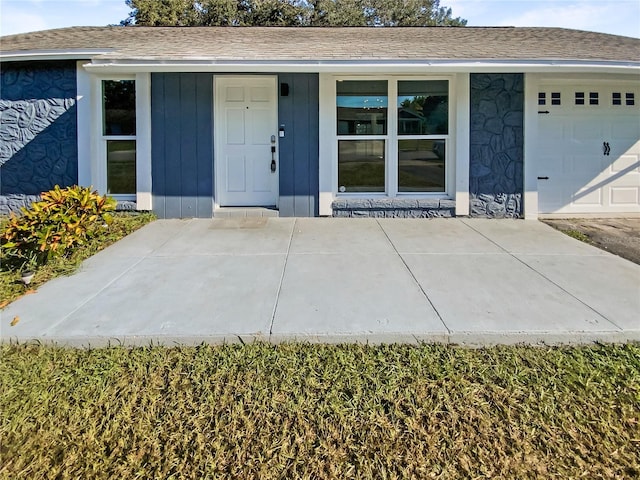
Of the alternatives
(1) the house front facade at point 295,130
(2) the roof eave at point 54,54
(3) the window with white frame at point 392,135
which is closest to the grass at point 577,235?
(1) the house front facade at point 295,130

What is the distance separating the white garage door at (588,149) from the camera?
8195 mm

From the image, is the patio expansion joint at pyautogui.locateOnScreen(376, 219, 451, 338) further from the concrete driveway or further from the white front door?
the white front door

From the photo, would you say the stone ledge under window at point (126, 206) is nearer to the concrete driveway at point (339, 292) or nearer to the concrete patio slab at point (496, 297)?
the concrete driveway at point (339, 292)

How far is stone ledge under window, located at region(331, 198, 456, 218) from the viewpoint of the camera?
7.78 metres

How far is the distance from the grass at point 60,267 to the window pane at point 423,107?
5.07m

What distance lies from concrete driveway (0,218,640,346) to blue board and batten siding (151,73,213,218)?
1.29 m

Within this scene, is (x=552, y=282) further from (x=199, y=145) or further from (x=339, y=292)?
(x=199, y=145)

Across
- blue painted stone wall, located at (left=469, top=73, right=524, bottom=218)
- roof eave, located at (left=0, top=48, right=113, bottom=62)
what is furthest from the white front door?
blue painted stone wall, located at (left=469, top=73, right=524, bottom=218)

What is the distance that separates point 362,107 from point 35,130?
603 cm

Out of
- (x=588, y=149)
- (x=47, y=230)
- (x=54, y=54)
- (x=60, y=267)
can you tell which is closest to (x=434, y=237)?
(x=588, y=149)

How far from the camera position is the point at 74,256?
548 cm

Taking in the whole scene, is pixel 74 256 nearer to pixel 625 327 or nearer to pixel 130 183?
pixel 130 183

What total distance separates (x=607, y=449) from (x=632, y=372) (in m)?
0.93

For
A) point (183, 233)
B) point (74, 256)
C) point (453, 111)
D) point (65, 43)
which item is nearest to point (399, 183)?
point (453, 111)
